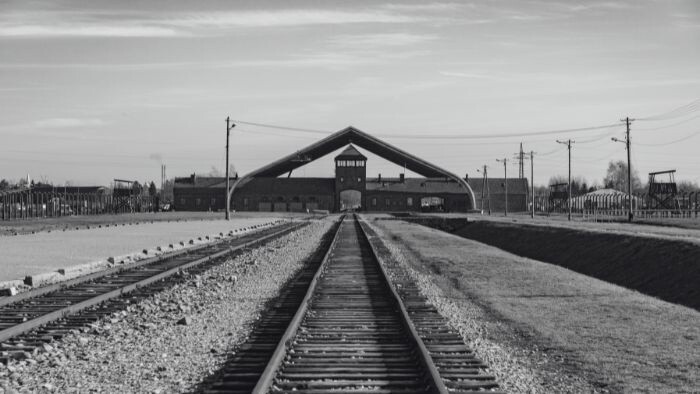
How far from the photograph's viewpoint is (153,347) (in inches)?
350

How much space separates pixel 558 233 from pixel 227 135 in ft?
108

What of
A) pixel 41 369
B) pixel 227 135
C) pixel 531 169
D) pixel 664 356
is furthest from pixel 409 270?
pixel 531 169

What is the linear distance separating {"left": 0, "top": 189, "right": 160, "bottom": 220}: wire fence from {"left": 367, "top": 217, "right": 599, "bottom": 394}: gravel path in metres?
49.6

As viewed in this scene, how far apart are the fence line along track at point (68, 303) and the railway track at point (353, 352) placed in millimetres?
2725

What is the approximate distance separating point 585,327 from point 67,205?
73.0 metres

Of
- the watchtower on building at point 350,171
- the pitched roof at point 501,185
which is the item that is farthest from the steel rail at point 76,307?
the pitched roof at point 501,185

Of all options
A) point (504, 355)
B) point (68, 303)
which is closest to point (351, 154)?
point (68, 303)

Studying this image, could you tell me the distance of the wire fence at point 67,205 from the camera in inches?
2243

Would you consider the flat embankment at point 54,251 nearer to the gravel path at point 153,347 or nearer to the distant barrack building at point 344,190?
the gravel path at point 153,347

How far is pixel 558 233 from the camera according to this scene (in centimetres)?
3391

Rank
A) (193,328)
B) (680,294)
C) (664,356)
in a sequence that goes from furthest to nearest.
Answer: (680,294) < (193,328) < (664,356)

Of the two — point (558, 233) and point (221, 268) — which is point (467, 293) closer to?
point (221, 268)

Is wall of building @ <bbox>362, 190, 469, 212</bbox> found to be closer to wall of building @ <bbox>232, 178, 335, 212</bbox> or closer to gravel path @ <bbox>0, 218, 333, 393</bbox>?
wall of building @ <bbox>232, 178, 335, 212</bbox>

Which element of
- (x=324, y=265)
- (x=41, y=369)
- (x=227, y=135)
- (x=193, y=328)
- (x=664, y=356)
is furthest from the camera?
(x=227, y=135)
